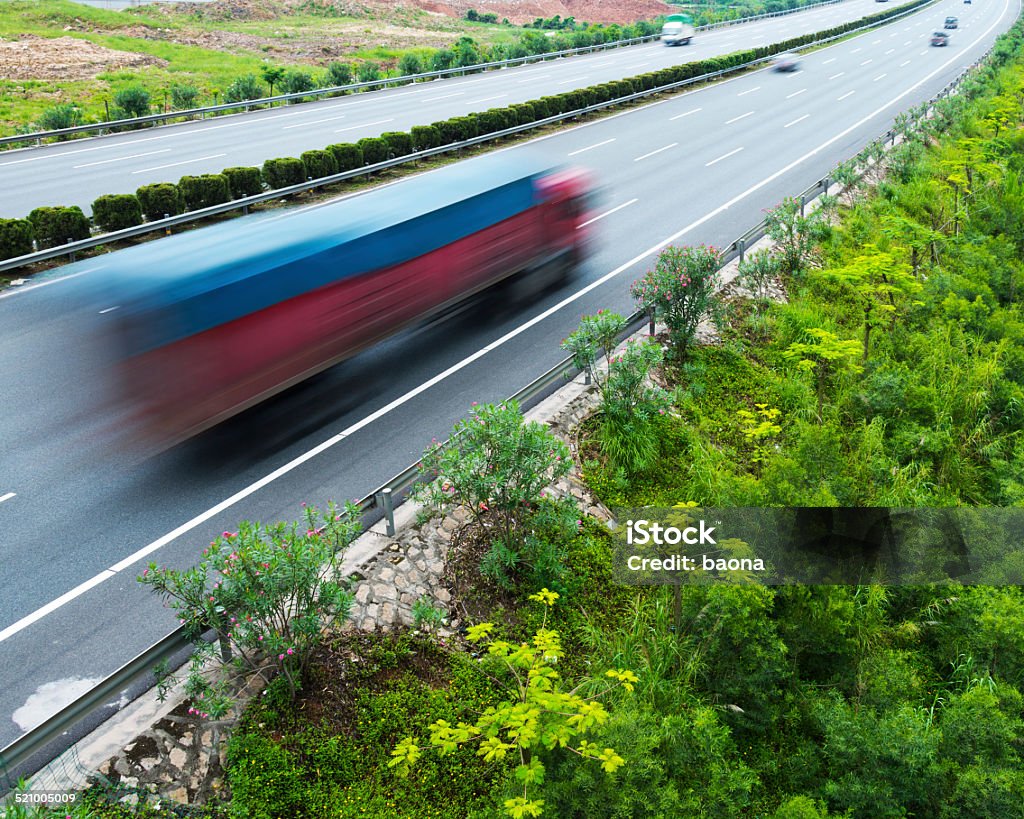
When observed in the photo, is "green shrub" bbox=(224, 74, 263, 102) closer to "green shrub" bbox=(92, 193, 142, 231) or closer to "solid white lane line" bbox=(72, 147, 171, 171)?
"solid white lane line" bbox=(72, 147, 171, 171)

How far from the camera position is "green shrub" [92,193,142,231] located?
58.3 feet

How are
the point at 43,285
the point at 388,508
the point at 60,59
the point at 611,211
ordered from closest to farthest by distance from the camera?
the point at 388,508, the point at 43,285, the point at 611,211, the point at 60,59

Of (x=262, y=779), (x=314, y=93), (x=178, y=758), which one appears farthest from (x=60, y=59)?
(x=262, y=779)

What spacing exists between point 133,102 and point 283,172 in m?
13.3

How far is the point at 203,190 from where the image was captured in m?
19.5

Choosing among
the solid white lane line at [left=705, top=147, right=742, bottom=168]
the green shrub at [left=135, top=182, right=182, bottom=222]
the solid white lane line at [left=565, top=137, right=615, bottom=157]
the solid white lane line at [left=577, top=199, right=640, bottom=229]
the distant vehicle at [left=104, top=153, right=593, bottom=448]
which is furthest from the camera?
the solid white lane line at [left=565, top=137, right=615, bottom=157]

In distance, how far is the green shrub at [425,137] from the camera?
25.2 m

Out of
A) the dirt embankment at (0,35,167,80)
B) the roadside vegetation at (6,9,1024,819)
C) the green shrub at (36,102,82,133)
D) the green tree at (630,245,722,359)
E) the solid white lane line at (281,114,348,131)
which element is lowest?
the roadside vegetation at (6,9,1024,819)

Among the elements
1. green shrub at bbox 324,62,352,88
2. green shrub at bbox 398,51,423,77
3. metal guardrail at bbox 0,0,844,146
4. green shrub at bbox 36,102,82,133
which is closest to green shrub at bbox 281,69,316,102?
metal guardrail at bbox 0,0,844,146

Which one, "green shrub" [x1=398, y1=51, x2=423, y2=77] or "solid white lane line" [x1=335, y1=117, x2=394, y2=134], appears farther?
"green shrub" [x1=398, y1=51, x2=423, y2=77]

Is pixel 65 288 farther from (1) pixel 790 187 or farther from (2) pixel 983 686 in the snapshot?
(1) pixel 790 187

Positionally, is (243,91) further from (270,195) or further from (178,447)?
(178,447)

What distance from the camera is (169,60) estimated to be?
45.6 m

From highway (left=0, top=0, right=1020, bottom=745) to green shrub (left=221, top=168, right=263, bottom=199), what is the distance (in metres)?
4.55
